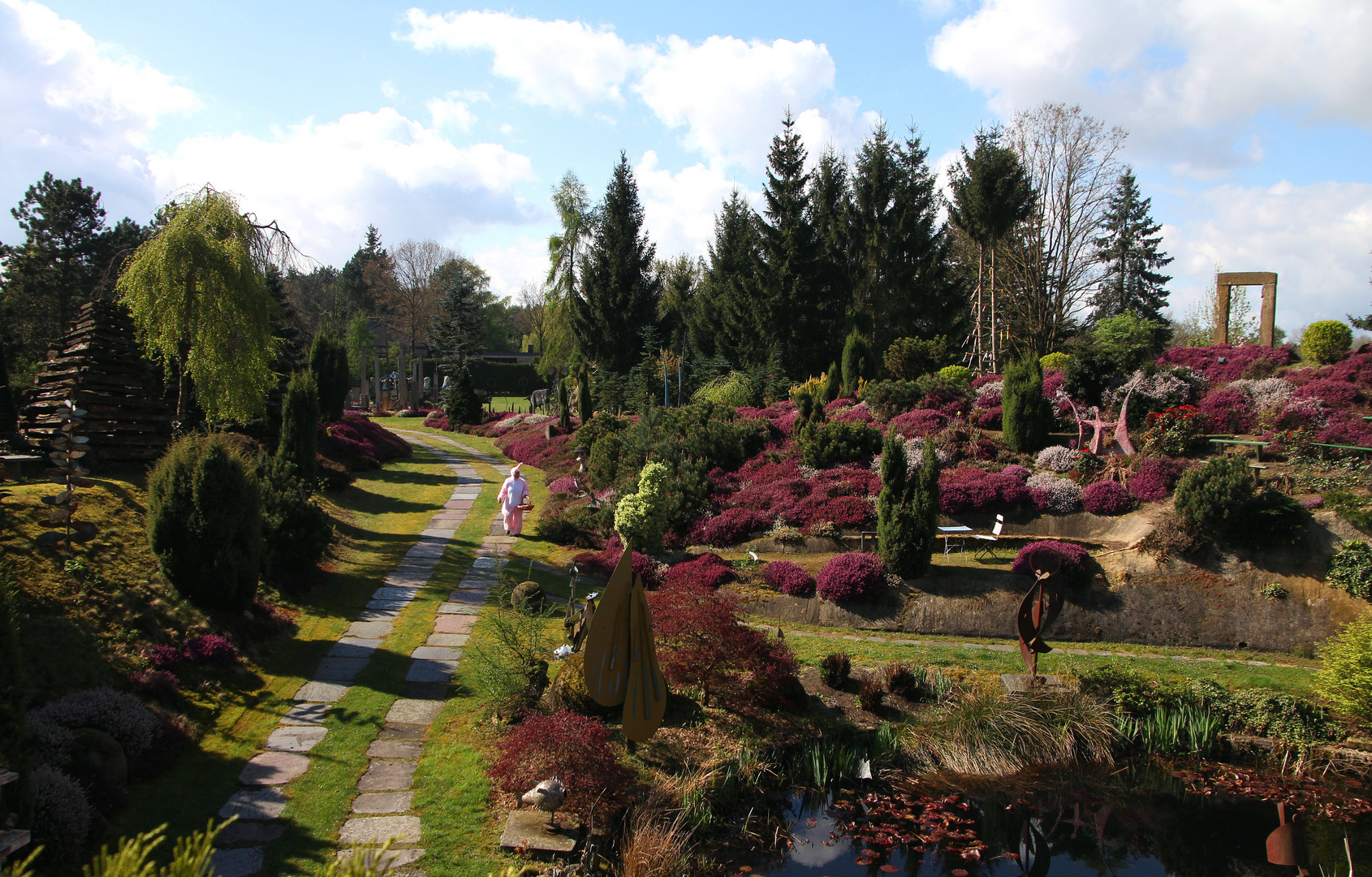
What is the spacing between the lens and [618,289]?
3738cm

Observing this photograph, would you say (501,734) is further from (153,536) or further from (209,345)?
(209,345)

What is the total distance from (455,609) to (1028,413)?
1318 centimetres

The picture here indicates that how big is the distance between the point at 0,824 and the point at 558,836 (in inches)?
139

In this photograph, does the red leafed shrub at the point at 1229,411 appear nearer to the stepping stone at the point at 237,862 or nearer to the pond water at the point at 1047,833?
the pond water at the point at 1047,833

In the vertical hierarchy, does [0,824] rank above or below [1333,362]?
below

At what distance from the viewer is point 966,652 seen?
409 inches

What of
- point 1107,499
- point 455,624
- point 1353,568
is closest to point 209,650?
point 455,624

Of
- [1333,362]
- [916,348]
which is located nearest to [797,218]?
[916,348]

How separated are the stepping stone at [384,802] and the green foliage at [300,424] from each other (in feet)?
37.4

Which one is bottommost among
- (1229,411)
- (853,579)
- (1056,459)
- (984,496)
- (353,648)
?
(353,648)

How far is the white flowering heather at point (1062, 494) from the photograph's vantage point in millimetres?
14578

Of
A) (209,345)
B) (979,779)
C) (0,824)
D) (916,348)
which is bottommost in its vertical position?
(979,779)

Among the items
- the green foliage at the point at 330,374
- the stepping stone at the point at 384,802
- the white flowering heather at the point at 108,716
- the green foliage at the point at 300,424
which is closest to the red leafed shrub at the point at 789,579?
the stepping stone at the point at 384,802

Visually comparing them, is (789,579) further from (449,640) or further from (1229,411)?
(1229,411)
